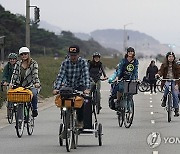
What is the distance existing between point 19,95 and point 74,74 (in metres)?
1.86

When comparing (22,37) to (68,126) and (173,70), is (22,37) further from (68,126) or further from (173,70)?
(68,126)

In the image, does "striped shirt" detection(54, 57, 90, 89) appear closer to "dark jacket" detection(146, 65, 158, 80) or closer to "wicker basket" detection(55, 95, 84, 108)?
"wicker basket" detection(55, 95, 84, 108)

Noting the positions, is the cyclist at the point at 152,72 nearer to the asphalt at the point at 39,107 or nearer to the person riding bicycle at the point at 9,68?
the asphalt at the point at 39,107

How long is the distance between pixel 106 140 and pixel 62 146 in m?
1.50

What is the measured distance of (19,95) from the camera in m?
15.1

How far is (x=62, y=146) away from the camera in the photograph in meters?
14.0

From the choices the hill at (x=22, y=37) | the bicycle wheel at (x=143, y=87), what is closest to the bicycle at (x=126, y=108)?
the bicycle wheel at (x=143, y=87)

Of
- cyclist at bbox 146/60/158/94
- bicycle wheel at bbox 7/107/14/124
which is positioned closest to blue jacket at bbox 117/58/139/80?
bicycle wheel at bbox 7/107/14/124

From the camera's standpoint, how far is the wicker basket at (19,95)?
49.5 ft

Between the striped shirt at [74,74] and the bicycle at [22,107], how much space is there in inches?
62.8

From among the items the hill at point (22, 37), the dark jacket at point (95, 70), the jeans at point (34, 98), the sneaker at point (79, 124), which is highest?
the hill at point (22, 37)

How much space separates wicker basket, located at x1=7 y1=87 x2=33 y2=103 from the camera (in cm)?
1510

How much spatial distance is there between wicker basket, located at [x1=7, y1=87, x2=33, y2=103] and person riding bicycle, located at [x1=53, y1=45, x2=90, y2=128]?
1564 millimetres

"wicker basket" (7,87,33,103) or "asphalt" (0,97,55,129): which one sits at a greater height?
"wicker basket" (7,87,33,103)
